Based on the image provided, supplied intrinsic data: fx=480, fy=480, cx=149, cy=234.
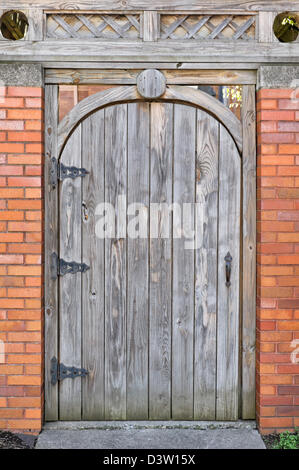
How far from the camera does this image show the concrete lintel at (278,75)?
3.17 metres

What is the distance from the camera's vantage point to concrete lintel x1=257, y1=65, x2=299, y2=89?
10.4 ft

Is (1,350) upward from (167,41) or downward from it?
downward

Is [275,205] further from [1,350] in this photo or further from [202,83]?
[1,350]

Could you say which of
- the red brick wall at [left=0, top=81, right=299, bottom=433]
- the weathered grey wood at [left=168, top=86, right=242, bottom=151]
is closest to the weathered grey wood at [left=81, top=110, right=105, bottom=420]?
the red brick wall at [left=0, top=81, right=299, bottom=433]

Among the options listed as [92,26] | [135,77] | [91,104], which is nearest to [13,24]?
[92,26]

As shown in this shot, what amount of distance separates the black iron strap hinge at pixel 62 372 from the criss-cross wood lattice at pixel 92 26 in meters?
2.20

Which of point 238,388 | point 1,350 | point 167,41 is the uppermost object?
point 167,41

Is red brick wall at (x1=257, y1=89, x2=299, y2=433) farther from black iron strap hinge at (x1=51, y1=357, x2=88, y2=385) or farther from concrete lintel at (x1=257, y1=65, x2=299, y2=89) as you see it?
black iron strap hinge at (x1=51, y1=357, x2=88, y2=385)

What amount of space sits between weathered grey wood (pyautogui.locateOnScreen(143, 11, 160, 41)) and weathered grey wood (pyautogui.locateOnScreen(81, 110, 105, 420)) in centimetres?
58

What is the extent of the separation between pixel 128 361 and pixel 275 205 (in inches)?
57.8

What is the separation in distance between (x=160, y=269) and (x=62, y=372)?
98 centimetres
